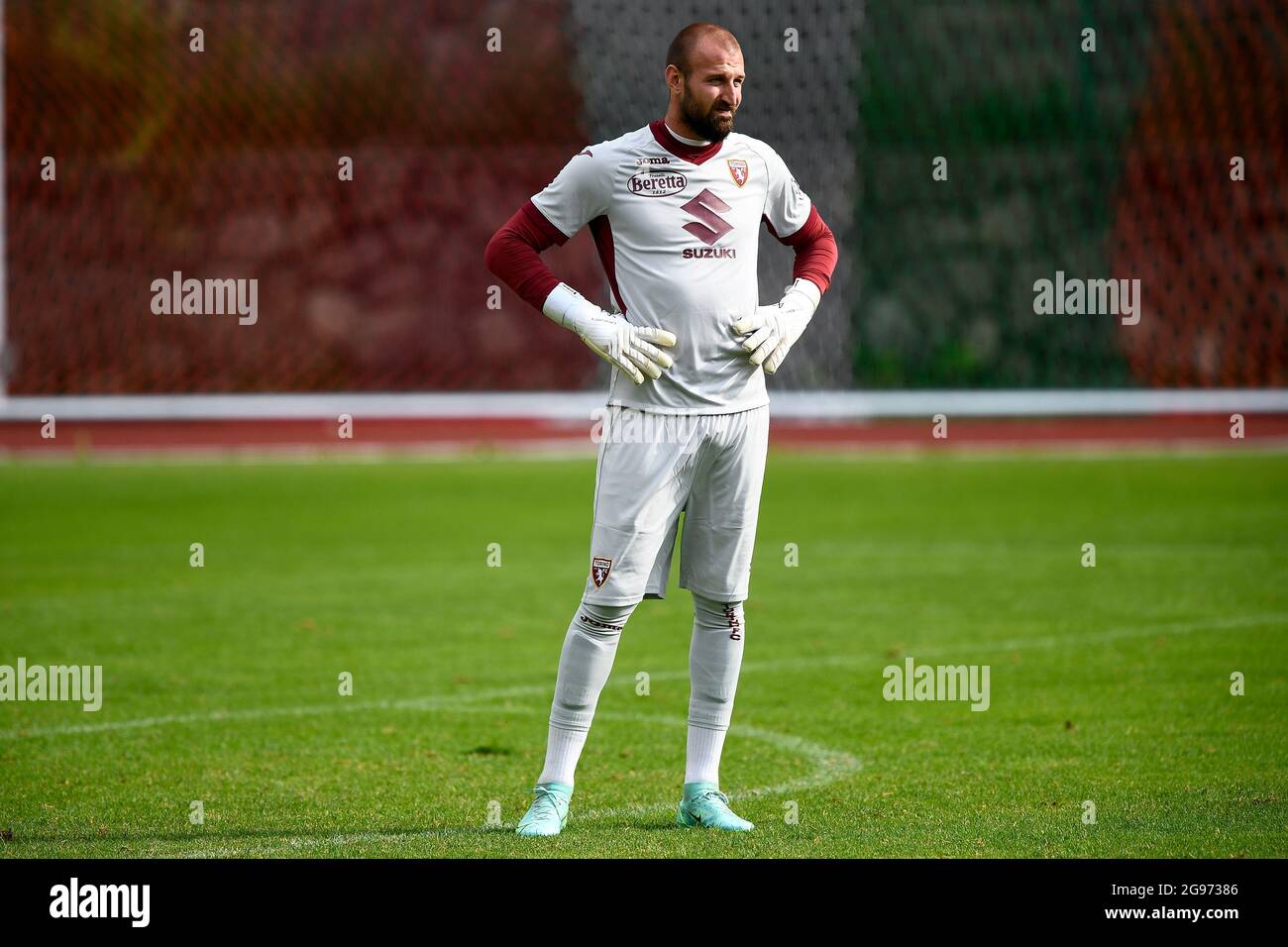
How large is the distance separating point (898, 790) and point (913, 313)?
19.1 meters

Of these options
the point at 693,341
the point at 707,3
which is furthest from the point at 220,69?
the point at 693,341

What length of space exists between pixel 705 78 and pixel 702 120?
0.14 meters

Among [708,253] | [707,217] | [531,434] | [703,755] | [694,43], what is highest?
[694,43]

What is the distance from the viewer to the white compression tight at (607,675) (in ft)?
18.9

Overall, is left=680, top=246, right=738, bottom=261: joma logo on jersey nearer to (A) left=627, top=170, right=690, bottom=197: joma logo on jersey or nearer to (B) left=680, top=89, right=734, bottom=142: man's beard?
(A) left=627, top=170, right=690, bottom=197: joma logo on jersey

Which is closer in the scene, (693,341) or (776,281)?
(693,341)

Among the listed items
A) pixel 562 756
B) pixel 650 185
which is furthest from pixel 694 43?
pixel 562 756

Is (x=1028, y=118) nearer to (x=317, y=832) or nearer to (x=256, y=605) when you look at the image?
(x=256, y=605)

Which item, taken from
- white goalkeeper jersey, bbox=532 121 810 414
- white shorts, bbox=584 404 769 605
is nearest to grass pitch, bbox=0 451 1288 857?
white shorts, bbox=584 404 769 605

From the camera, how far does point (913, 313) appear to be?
2486 centimetres

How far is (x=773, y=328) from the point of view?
18.9 ft

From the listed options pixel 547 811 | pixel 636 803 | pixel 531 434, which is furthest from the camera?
pixel 531 434

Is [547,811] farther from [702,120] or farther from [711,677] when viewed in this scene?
[702,120]

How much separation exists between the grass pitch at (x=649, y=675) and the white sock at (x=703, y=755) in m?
0.21
